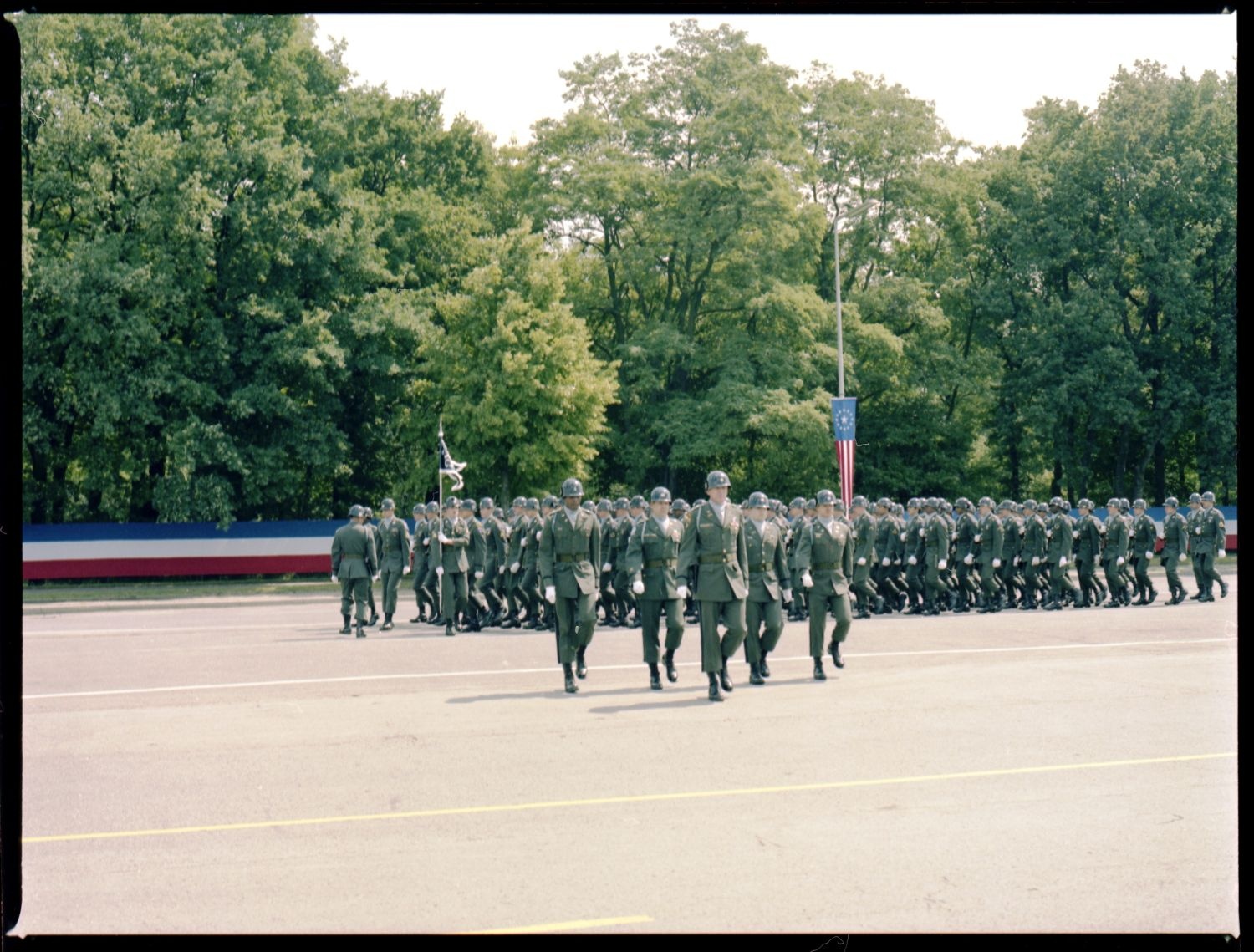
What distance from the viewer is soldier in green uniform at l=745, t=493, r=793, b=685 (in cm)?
1327

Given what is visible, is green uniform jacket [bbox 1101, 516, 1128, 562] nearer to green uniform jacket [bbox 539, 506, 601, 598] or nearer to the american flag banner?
the american flag banner

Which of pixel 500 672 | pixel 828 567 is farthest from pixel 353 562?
pixel 828 567

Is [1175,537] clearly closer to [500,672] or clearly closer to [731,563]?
[731,563]

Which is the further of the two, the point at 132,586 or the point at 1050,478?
the point at 1050,478

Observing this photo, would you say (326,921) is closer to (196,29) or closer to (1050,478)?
(196,29)

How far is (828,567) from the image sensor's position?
14148mm

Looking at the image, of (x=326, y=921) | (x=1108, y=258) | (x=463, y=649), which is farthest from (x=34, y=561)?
(x=1108, y=258)

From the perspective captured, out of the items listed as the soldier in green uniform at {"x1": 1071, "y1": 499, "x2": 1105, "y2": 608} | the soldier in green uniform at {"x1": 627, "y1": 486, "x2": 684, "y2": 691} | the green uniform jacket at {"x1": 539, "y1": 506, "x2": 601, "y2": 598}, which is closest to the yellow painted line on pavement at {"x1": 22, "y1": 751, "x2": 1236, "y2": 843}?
the soldier in green uniform at {"x1": 627, "y1": 486, "x2": 684, "y2": 691}

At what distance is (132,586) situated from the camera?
106ft

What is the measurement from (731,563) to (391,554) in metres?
9.15

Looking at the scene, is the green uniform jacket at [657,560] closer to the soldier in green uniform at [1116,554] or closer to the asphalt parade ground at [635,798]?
the asphalt parade ground at [635,798]

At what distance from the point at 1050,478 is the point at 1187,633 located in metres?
32.4

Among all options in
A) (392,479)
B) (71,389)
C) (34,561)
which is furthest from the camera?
(392,479)

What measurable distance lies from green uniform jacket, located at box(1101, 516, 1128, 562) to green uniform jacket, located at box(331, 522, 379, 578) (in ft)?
42.7
